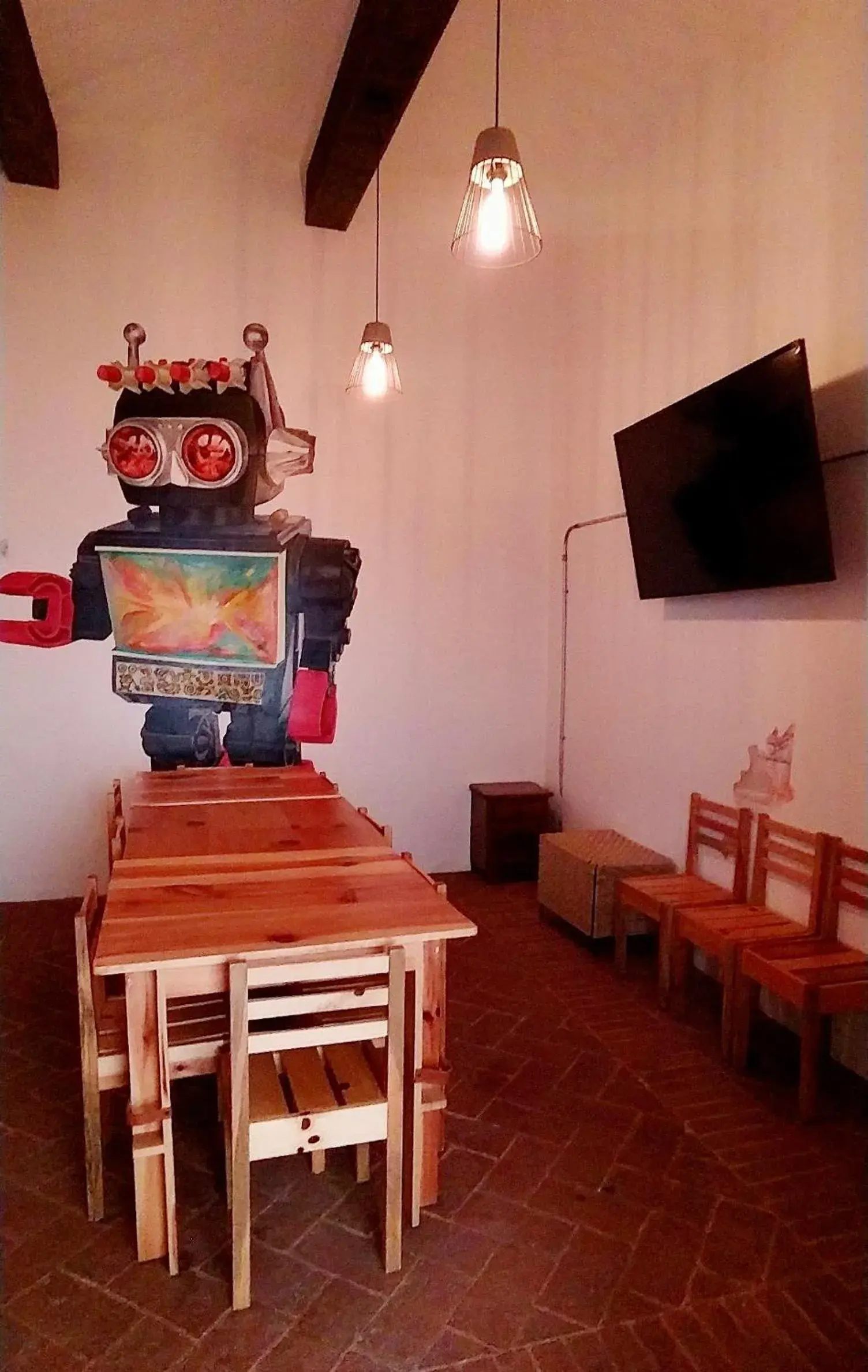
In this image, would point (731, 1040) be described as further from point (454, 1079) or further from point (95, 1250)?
point (95, 1250)

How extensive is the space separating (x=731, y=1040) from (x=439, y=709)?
241 cm

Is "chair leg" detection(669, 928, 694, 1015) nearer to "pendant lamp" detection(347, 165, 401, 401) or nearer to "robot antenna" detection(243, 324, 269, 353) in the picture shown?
"robot antenna" detection(243, 324, 269, 353)

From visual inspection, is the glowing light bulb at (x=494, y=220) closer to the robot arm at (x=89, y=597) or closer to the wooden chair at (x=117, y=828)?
the robot arm at (x=89, y=597)

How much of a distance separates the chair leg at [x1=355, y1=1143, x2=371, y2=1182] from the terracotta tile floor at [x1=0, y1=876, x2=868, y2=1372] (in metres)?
0.04

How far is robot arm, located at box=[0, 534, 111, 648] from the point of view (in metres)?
2.29

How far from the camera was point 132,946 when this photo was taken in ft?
5.23

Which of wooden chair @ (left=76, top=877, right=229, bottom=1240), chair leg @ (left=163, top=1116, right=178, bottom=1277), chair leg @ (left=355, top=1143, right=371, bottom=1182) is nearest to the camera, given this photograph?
chair leg @ (left=163, top=1116, right=178, bottom=1277)

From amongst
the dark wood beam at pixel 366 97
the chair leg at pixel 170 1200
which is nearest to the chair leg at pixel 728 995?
the chair leg at pixel 170 1200

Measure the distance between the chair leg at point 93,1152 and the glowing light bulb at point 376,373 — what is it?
287 centimetres

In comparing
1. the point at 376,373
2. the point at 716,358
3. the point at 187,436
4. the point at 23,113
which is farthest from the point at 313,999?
the point at 23,113

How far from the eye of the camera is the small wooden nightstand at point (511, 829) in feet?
14.9

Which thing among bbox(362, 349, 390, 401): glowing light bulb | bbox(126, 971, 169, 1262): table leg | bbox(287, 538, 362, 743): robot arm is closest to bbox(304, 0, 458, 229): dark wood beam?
bbox(362, 349, 390, 401): glowing light bulb

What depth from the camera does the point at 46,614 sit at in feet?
7.61

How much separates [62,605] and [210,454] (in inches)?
23.7
